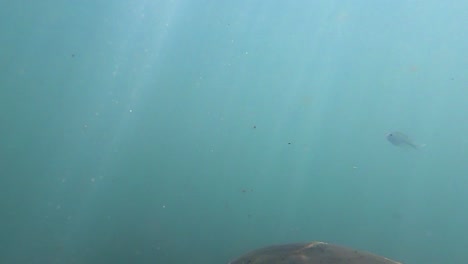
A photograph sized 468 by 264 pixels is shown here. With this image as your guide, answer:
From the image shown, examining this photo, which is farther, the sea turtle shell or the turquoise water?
the turquoise water

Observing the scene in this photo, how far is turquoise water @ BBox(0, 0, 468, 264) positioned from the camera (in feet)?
42.1

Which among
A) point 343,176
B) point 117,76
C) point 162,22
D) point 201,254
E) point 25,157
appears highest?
point 162,22

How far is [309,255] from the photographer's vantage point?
3172 mm

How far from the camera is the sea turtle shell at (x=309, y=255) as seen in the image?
10.0ft

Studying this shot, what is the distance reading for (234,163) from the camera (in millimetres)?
18469

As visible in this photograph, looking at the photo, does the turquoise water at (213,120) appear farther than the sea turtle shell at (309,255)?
Yes

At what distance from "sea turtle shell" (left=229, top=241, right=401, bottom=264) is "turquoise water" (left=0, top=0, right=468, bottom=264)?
9418 millimetres

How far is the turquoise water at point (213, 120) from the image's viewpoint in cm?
1284

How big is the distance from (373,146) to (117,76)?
1163cm

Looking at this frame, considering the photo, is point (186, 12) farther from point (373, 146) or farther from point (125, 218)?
point (373, 146)

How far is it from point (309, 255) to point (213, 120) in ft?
44.2

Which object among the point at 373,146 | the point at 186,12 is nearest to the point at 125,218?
the point at 186,12

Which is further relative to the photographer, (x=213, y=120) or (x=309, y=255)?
(x=213, y=120)

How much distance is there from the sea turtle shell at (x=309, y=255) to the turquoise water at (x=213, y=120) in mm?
9418
